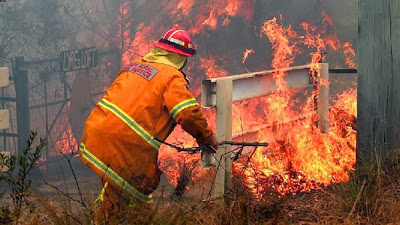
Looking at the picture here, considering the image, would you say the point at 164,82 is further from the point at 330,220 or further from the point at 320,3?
the point at 320,3

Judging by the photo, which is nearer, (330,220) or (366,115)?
(330,220)

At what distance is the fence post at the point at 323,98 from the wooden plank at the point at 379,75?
145 centimetres

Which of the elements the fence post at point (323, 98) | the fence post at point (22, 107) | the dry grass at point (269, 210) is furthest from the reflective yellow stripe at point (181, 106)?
the fence post at point (22, 107)

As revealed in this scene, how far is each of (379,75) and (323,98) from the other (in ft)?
5.52

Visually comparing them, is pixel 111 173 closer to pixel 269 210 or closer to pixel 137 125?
pixel 137 125

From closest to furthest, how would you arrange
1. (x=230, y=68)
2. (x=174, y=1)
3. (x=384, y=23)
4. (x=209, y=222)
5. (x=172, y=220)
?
1. (x=172, y=220)
2. (x=209, y=222)
3. (x=384, y=23)
4. (x=230, y=68)
5. (x=174, y=1)

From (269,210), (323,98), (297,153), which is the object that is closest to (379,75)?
(297,153)

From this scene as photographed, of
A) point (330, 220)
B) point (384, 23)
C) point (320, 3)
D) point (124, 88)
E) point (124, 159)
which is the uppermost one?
point (320, 3)

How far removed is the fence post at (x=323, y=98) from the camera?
7.38 m

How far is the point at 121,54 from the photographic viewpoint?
14.2 meters

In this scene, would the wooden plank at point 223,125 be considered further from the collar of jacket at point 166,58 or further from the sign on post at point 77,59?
the sign on post at point 77,59

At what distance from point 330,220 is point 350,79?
1096 cm

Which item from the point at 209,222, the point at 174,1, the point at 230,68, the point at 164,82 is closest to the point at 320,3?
the point at 230,68

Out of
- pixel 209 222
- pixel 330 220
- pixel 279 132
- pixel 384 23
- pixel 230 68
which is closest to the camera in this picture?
pixel 209 222
